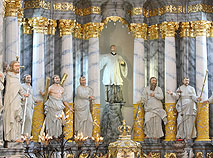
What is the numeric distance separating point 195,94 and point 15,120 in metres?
10.1

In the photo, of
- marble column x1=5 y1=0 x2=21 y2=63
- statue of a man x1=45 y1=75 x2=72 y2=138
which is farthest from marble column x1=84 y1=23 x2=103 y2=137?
marble column x1=5 y1=0 x2=21 y2=63

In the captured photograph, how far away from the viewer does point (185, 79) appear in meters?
27.4

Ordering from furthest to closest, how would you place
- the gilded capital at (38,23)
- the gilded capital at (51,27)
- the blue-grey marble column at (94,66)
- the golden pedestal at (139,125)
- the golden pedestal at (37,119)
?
the golden pedestal at (139,125), the blue-grey marble column at (94,66), the gilded capital at (51,27), the gilded capital at (38,23), the golden pedestal at (37,119)

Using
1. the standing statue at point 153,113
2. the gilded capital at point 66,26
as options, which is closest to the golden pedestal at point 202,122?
the standing statue at point 153,113

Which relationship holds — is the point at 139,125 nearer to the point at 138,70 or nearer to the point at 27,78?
the point at 138,70

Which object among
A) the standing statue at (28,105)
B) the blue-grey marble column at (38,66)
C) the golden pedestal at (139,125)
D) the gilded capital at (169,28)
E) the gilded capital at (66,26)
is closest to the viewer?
the standing statue at (28,105)

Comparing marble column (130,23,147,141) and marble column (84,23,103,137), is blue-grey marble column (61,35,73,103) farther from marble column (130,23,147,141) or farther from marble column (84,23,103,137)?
marble column (130,23,147,141)

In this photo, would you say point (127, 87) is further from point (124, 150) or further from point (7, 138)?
point (7, 138)

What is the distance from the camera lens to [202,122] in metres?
27.2

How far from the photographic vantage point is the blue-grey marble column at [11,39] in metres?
23.1

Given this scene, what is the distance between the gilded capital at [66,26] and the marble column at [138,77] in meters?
2.99

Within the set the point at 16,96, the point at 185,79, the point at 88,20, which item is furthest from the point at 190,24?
the point at 16,96

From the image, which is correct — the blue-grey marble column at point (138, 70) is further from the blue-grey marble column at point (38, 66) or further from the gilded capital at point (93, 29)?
the blue-grey marble column at point (38, 66)

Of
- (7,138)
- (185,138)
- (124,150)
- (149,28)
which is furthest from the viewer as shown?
(149,28)
